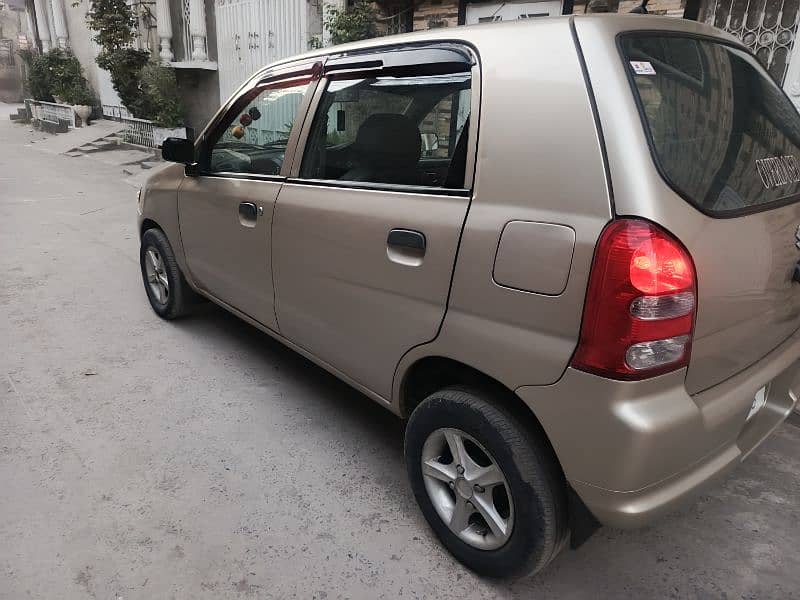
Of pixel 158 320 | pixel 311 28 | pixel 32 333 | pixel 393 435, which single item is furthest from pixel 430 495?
pixel 311 28

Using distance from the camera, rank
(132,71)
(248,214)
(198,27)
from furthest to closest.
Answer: (132,71) < (198,27) < (248,214)

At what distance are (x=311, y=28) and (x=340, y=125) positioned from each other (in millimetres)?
8513

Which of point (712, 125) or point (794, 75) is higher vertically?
point (794, 75)

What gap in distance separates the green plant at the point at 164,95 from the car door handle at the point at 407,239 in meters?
12.2

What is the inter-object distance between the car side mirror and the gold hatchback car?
130cm

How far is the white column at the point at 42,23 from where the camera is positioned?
69.3 ft

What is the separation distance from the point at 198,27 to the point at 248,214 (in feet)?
38.5

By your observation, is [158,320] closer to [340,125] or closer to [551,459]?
[340,125]

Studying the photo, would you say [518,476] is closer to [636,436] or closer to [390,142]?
[636,436]

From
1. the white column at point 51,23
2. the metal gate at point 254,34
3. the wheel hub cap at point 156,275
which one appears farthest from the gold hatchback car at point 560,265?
the white column at point 51,23

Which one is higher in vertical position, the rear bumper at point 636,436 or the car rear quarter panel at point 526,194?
the car rear quarter panel at point 526,194

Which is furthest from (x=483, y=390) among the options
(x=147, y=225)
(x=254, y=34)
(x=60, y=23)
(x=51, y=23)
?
(x=51, y=23)

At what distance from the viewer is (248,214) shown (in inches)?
114

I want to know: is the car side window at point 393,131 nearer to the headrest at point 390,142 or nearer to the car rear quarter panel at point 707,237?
the headrest at point 390,142
